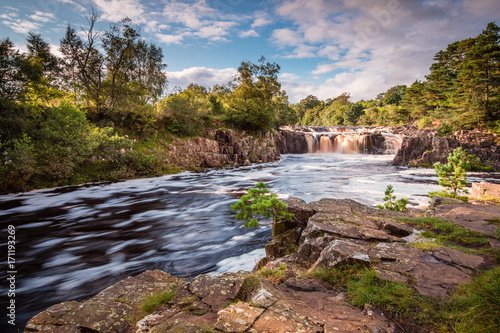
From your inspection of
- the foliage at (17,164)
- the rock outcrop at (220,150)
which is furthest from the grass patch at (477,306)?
the rock outcrop at (220,150)

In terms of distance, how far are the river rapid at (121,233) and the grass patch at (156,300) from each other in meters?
2.15

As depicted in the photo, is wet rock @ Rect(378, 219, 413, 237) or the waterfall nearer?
wet rock @ Rect(378, 219, 413, 237)

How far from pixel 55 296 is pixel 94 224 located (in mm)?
4357

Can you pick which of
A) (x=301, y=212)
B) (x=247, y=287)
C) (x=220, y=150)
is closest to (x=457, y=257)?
(x=247, y=287)

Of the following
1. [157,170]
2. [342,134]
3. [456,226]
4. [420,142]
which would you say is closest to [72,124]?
[157,170]

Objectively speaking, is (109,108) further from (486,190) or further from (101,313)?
(486,190)

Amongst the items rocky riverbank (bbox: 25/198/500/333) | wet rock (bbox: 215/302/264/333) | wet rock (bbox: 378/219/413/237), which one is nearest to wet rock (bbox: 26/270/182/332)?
rocky riverbank (bbox: 25/198/500/333)

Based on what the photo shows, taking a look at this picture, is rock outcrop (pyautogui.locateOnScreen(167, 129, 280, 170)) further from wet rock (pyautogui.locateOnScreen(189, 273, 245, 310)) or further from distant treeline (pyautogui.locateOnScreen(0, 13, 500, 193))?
wet rock (pyautogui.locateOnScreen(189, 273, 245, 310))

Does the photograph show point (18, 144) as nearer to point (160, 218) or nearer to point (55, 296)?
point (160, 218)

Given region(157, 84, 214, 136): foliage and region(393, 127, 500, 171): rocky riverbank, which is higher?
region(157, 84, 214, 136): foliage

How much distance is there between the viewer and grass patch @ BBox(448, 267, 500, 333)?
1.73 m

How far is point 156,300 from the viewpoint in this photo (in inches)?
102

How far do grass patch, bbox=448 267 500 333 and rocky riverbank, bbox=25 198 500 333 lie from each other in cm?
14

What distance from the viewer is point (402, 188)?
12.4 m
